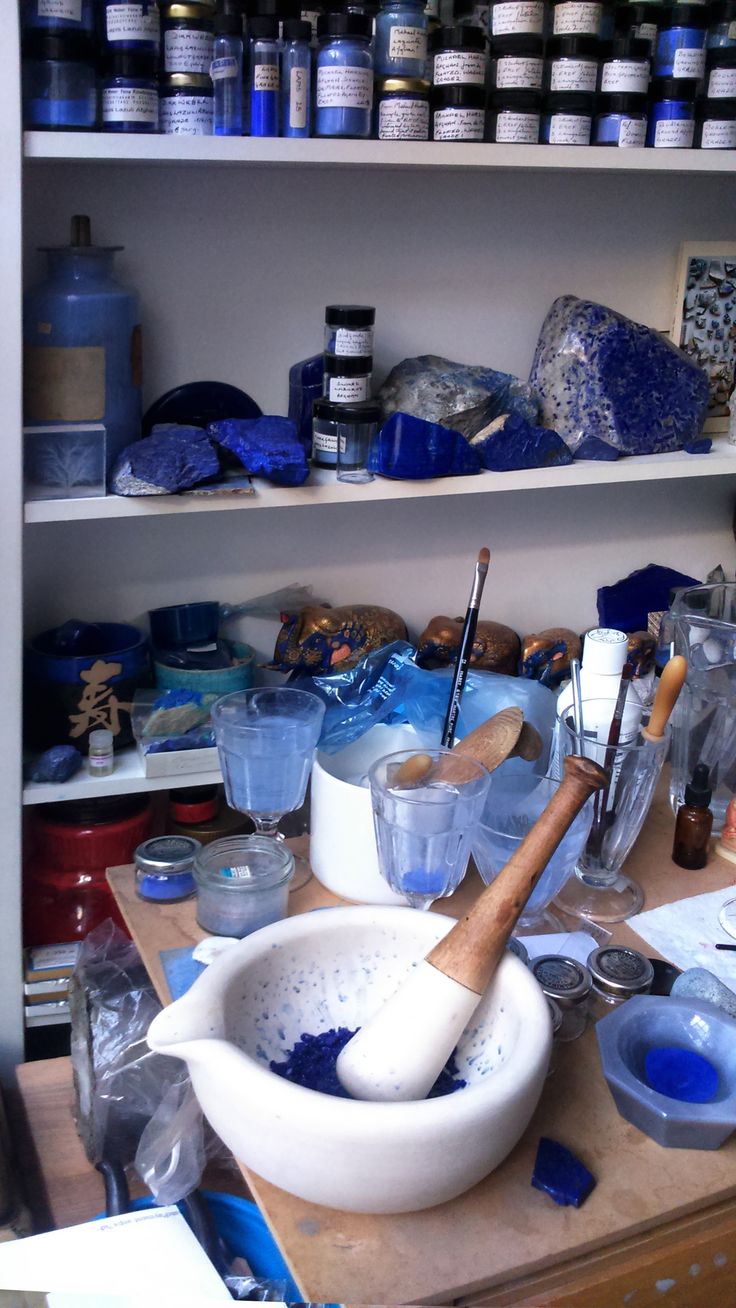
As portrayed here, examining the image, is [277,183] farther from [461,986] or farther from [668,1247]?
[668,1247]

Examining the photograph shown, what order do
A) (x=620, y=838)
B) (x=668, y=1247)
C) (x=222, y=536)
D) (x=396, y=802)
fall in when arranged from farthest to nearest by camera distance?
(x=222, y=536), (x=620, y=838), (x=396, y=802), (x=668, y=1247)

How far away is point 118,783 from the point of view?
4.43 feet

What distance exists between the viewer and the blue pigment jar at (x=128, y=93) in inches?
44.0

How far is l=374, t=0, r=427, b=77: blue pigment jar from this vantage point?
1.18 m

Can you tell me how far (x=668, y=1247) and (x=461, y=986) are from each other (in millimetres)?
224

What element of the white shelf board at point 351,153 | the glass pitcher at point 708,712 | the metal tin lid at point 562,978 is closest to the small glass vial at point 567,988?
the metal tin lid at point 562,978

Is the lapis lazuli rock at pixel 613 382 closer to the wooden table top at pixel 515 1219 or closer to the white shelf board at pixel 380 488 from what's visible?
the white shelf board at pixel 380 488

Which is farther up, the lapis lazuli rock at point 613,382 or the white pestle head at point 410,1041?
the lapis lazuli rock at point 613,382

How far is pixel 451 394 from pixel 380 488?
16 centimetres

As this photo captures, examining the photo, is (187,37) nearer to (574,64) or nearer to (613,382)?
(574,64)

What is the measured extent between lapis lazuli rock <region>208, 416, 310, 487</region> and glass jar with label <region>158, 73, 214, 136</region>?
296 mm

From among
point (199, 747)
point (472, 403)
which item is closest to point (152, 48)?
point (472, 403)

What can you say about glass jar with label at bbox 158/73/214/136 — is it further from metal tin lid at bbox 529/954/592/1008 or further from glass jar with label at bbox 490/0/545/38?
metal tin lid at bbox 529/954/592/1008

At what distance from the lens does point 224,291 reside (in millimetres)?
1362
